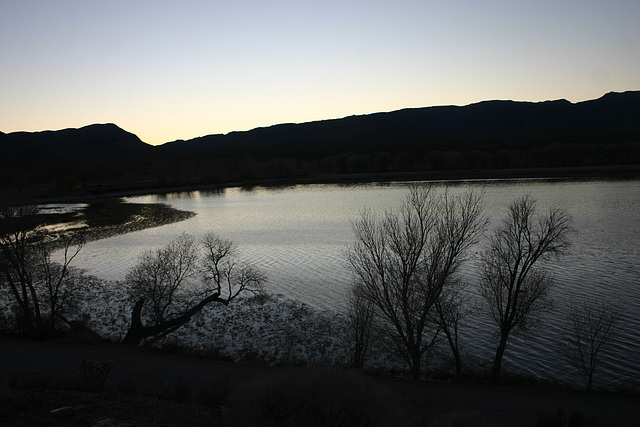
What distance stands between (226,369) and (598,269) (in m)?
20.8

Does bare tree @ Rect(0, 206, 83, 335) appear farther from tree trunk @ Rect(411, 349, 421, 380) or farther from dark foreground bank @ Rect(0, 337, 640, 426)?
tree trunk @ Rect(411, 349, 421, 380)

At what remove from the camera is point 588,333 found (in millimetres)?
16438

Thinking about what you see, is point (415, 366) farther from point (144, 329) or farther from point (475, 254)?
point (475, 254)

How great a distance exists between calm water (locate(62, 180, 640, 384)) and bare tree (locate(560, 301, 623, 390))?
0.42 meters

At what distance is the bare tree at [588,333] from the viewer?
47.0 ft

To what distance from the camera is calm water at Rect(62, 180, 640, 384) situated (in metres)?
16.6

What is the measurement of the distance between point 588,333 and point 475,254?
11.2m

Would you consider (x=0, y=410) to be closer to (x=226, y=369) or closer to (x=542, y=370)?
(x=226, y=369)

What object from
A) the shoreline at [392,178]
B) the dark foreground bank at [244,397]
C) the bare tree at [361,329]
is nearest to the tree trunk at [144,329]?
the dark foreground bank at [244,397]

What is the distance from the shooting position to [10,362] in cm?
1429

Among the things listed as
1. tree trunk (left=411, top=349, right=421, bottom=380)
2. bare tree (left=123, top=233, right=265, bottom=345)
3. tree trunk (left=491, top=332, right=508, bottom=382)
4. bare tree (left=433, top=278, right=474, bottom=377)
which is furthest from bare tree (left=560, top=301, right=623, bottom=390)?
bare tree (left=123, top=233, right=265, bottom=345)

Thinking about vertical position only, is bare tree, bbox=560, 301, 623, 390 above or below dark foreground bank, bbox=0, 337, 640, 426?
below

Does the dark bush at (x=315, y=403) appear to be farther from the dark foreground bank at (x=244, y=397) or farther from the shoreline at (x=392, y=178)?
the shoreline at (x=392, y=178)

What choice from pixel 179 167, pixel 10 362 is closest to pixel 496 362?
pixel 10 362
